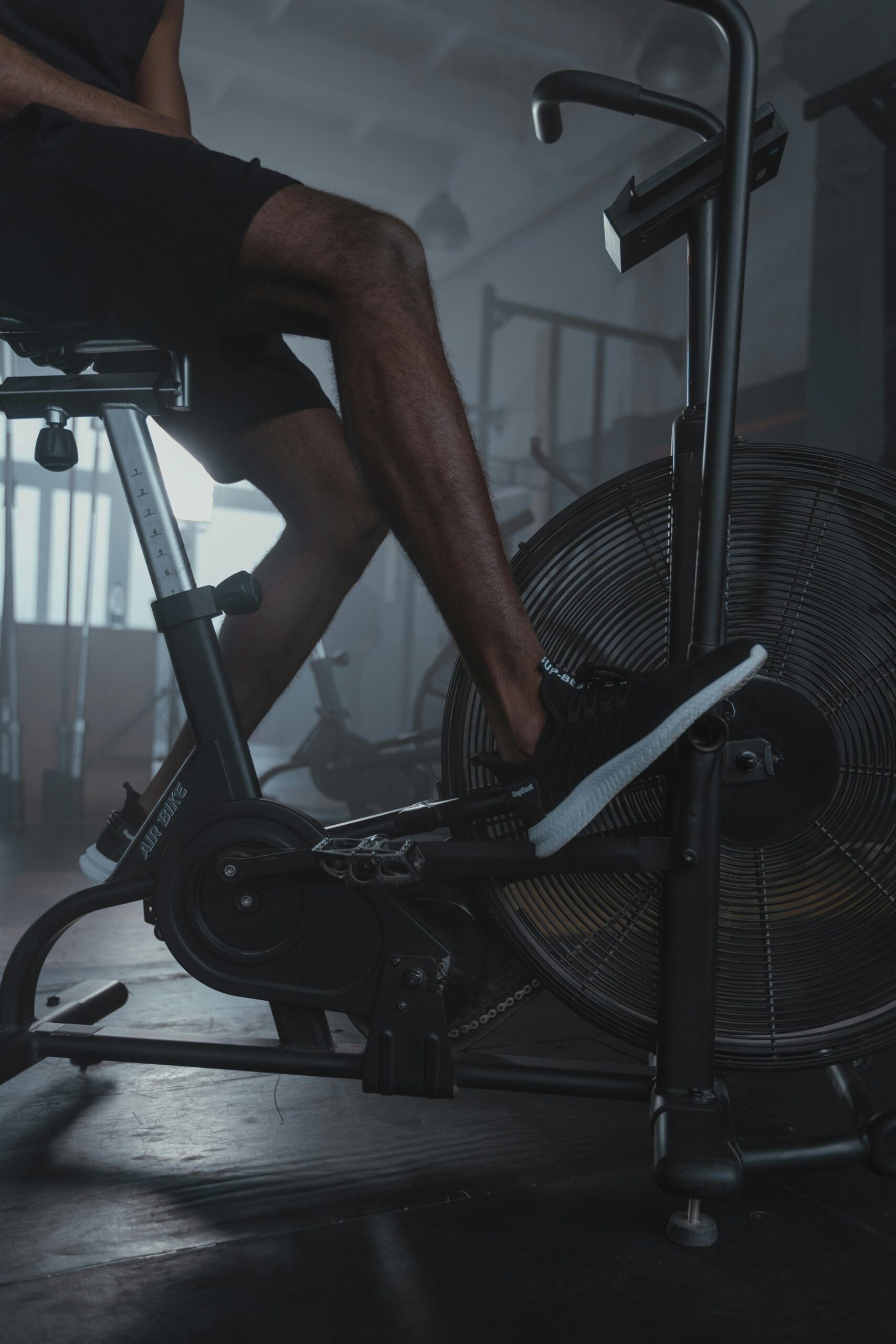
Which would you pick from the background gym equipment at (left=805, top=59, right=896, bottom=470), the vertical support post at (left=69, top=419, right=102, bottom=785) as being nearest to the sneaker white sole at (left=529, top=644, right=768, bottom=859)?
the background gym equipment at (left=805, top=59, right=896, bottom=470)

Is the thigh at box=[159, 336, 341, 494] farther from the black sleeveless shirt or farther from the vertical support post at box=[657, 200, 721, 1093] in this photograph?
the vertical support post at box=[657, 200, 721, 1093]

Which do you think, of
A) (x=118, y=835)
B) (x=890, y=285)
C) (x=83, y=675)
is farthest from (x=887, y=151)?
(x=83, y=675)

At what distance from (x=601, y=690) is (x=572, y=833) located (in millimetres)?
126

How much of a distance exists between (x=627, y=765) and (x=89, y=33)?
1004mm

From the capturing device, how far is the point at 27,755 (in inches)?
161

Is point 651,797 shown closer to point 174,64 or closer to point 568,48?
point 174,64

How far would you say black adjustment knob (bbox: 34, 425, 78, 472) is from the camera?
1071mm

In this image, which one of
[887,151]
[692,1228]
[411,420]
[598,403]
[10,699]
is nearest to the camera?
[692,1228]

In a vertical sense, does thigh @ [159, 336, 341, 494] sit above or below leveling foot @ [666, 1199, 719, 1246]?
above

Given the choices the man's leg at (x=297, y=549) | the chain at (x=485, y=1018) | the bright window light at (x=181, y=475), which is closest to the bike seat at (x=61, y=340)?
the man's leg at (x=297, y=549)

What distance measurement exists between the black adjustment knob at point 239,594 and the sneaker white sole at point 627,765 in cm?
39

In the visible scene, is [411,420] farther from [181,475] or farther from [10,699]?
[10,699]

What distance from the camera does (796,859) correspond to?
0.94m

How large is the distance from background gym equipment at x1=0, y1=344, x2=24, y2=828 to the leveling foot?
3.51m
